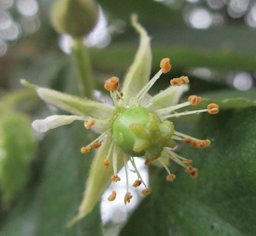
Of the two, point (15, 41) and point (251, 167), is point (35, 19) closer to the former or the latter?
point (15, 41)

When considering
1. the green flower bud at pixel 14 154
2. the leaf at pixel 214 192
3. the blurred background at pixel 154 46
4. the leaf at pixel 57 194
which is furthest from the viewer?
the blurred background at pixel 154 46

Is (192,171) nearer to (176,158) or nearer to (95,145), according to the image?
(176,158)

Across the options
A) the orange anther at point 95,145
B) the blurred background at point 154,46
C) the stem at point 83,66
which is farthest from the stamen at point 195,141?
the blurred background at point 154,46

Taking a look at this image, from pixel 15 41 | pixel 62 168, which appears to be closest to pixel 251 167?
pixel 62 168

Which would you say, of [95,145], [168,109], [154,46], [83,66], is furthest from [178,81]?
[154,46]

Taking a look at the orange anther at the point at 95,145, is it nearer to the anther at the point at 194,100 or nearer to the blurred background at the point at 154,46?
the anther at the point at 194,100

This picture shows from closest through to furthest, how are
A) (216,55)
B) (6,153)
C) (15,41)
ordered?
(6,153), (216,55), (15,41)

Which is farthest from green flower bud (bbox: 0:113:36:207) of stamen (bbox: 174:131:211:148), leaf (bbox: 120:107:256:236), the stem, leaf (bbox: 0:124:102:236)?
stamen (bbox: 174:131:211:148)
